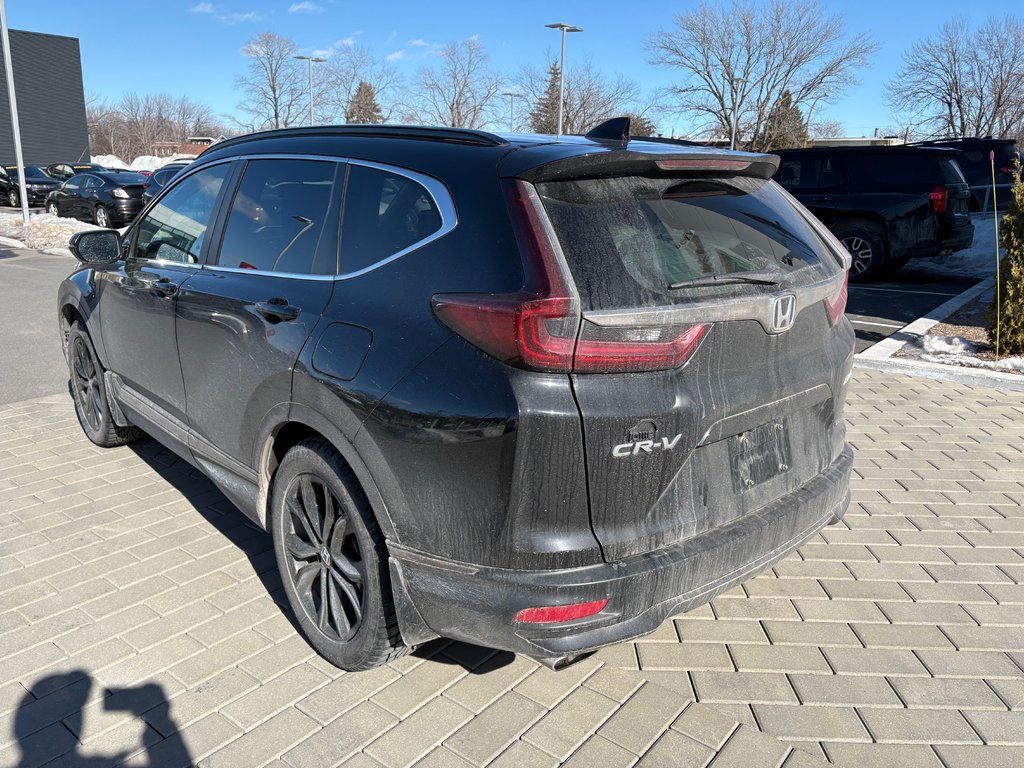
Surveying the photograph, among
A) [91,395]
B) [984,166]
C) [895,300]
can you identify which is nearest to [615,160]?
[91,395]

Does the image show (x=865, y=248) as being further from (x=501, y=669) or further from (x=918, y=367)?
(x=501, y=669)

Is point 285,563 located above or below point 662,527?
below

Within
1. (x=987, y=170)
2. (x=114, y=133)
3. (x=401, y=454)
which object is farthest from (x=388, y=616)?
(x=114, y=133)

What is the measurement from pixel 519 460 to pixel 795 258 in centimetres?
132

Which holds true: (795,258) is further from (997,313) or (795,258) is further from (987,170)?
(987,170)

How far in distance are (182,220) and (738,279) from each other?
8.89ft

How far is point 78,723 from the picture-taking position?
2.64m

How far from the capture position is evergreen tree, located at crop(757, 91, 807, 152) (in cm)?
4412

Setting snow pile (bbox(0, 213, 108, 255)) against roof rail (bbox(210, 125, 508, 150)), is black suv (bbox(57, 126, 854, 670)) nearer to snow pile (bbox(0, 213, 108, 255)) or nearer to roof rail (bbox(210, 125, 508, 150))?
roof rail (bbox(210, 125, 508, 150))

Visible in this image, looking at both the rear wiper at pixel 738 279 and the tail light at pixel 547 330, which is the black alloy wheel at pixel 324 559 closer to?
the tail light at pixel 547 330

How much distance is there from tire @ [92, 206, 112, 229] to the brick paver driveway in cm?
2001

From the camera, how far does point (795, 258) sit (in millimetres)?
2863

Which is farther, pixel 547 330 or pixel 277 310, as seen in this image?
pixel 277 310

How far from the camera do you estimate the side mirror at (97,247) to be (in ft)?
14.6
